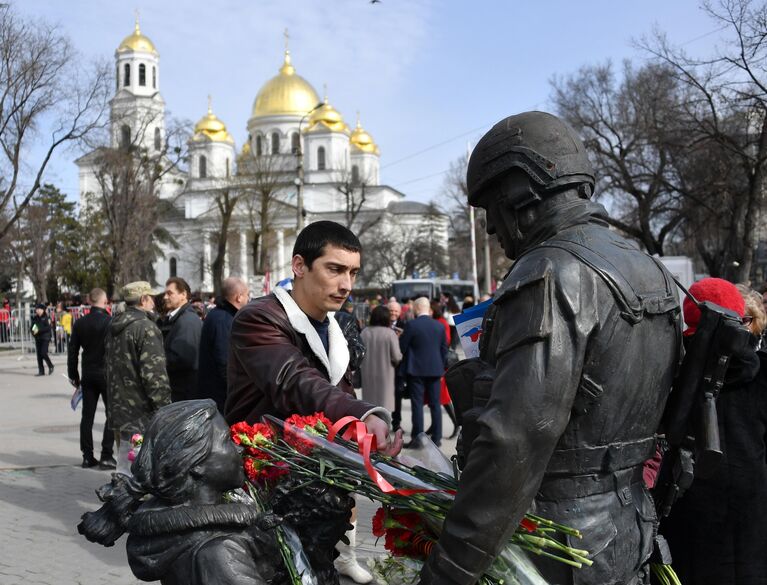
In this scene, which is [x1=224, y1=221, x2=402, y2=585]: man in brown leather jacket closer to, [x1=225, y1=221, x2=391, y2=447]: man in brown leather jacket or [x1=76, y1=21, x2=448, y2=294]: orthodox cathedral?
[x1=225, y1=221, x2=391, y2=447]: man in brown leather jacket

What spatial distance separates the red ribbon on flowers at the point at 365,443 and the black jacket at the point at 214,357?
181 inches

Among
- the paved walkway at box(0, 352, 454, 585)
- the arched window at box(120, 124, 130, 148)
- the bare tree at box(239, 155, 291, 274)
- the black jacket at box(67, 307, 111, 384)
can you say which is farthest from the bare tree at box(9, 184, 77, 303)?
the black jacket at box(67, 307, 111, 384)

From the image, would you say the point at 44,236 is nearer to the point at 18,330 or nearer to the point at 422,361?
the point at 18,330

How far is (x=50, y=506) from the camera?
7512 millimetres

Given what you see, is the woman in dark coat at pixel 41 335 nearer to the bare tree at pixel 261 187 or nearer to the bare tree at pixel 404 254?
the bare tree at pixel 261 187

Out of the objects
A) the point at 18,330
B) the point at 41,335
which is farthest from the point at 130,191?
the point at 41,335

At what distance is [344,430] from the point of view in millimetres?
2510

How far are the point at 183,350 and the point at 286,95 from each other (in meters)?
84.4

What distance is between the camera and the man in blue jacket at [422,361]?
10.4 meters

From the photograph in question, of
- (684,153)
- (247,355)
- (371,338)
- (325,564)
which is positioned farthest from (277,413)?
(684,153)

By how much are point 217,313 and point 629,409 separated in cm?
545

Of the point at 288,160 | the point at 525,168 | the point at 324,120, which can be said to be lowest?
the point at 525,168

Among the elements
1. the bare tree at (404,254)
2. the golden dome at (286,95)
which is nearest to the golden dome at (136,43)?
the golden dome at (286,95)

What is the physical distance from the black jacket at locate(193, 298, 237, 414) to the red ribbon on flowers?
4591 millimetres
